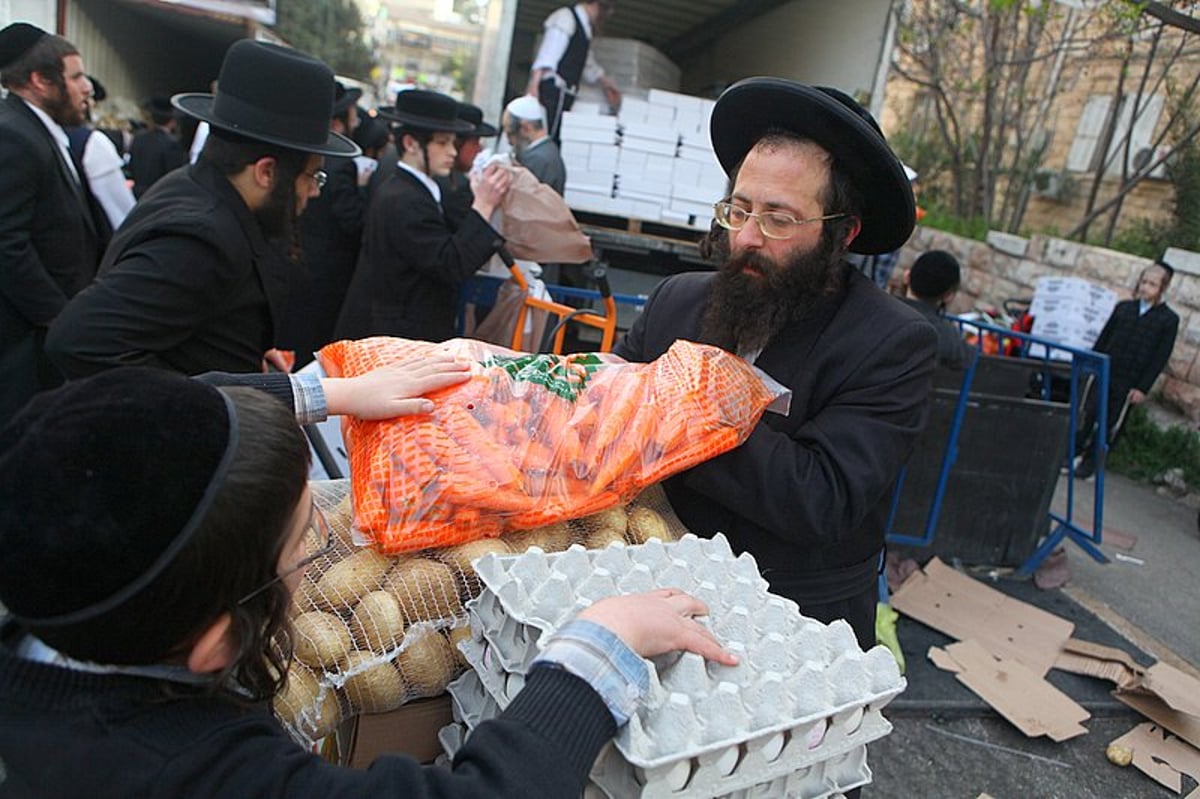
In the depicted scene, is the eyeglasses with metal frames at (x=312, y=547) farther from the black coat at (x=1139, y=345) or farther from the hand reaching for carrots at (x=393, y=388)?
the black coat at (x=1139, y=345)

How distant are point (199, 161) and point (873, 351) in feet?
6.38

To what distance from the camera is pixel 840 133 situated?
1.77 metres

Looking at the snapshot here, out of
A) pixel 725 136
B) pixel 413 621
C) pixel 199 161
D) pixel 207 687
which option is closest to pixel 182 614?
pixel 207 687

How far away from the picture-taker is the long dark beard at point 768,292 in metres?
1.86

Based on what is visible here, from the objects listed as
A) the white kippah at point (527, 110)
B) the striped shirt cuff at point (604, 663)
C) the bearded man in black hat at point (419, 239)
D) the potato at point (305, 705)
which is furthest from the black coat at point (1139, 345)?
the potato at point (305, 705)

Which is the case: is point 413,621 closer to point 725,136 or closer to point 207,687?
point 207,687

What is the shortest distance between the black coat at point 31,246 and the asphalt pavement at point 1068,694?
376 centimetres

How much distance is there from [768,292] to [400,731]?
46.8 inches

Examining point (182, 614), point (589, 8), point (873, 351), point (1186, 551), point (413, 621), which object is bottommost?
point (1186, 551)

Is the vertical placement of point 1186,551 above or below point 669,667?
below

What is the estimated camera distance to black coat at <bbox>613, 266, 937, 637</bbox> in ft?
5.50

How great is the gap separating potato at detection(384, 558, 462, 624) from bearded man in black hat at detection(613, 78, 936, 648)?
23.0 inches

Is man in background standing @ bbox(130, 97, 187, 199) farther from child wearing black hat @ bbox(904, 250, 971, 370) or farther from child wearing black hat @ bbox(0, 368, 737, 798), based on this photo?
child wearing black hat @ bbox(0, 368, 737, 798)

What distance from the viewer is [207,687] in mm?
968
